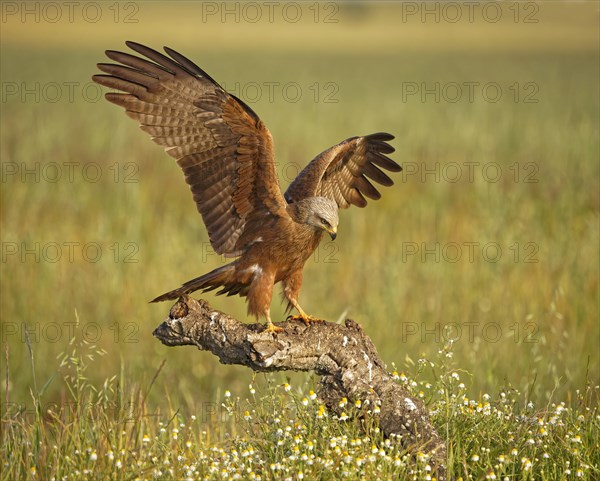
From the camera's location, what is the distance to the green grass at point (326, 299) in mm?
4062

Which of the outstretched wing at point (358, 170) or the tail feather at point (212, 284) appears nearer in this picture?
the tail feather at point (212, 284)

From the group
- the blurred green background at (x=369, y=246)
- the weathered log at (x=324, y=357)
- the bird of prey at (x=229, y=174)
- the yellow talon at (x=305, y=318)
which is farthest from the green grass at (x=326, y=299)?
the bird of prey at (x=229, y=174)

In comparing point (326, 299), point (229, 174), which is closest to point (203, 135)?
point (229, 174)

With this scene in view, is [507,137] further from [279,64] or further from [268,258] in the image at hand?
[279,64]

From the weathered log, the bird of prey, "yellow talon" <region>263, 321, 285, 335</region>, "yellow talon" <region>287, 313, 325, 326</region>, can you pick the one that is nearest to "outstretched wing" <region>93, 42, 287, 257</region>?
the bird of prey

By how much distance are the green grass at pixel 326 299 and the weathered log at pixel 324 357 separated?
145 millimetres

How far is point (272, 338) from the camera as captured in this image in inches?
162

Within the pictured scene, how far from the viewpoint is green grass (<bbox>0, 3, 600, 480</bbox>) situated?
4062 mm

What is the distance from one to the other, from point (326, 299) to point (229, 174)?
322 cm

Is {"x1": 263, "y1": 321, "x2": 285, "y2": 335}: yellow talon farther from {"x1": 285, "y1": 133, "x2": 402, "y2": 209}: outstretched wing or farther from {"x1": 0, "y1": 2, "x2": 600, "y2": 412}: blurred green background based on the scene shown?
{"x1": 285, "y1": 133, "x2": 402, "y2": 209}: outstretched wing

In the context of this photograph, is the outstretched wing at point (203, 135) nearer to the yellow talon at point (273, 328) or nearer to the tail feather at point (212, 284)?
the tail feather at point (212, 284)

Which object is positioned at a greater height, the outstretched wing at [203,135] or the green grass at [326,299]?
the outstretched wing at [203,135]

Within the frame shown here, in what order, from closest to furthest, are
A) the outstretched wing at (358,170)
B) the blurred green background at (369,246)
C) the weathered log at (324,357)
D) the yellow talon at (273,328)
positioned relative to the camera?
the weathered log at (324,357) → the yellow talon at (273,328) → the outstretched wing at (358,170) → the blurred green background at (369,246)

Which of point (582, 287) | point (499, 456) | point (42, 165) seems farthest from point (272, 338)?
point (42, 165)
